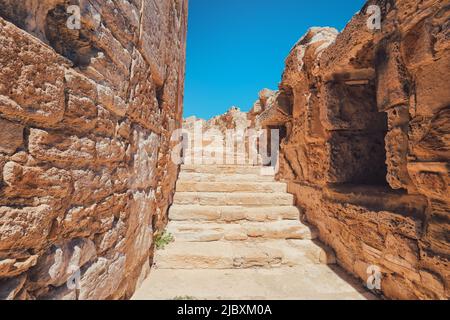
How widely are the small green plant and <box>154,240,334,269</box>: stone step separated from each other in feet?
0.19

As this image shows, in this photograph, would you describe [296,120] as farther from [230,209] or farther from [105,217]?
[105,217]

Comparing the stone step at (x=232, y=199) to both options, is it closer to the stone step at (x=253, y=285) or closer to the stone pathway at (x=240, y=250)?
the stone pathway at (x=240, y=250)

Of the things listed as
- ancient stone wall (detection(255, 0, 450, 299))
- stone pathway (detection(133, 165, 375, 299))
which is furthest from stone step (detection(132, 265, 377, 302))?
ancient stone wall (detection(255, 0, 450, 299))

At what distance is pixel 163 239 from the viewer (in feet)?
8.32

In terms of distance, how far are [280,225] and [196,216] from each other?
1.15 m

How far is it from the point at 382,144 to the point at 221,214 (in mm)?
2149

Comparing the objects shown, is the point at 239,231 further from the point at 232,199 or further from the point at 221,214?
the point at 232,199

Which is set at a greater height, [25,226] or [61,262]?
[25,226]

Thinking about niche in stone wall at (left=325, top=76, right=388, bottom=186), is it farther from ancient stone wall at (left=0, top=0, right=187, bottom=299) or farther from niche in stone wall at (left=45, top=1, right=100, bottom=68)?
niche in stone wall at (left=45, top=1, right=100, bottom=68)

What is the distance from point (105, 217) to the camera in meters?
1.29

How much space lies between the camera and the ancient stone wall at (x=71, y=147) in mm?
744

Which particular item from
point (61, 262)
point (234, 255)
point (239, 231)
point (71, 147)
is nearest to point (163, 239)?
point (234, 255)

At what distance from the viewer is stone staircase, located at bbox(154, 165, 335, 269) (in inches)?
93.0

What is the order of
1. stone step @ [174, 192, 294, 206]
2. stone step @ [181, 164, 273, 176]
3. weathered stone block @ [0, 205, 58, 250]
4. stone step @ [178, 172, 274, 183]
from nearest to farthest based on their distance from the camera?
weathered stone block @ [0, 205, 58, 250] → stone step @ [174, 192, 294, 206] → stone step @ [178, 172, 274, 183] → stone step @ [181, 164, 273, 176]
